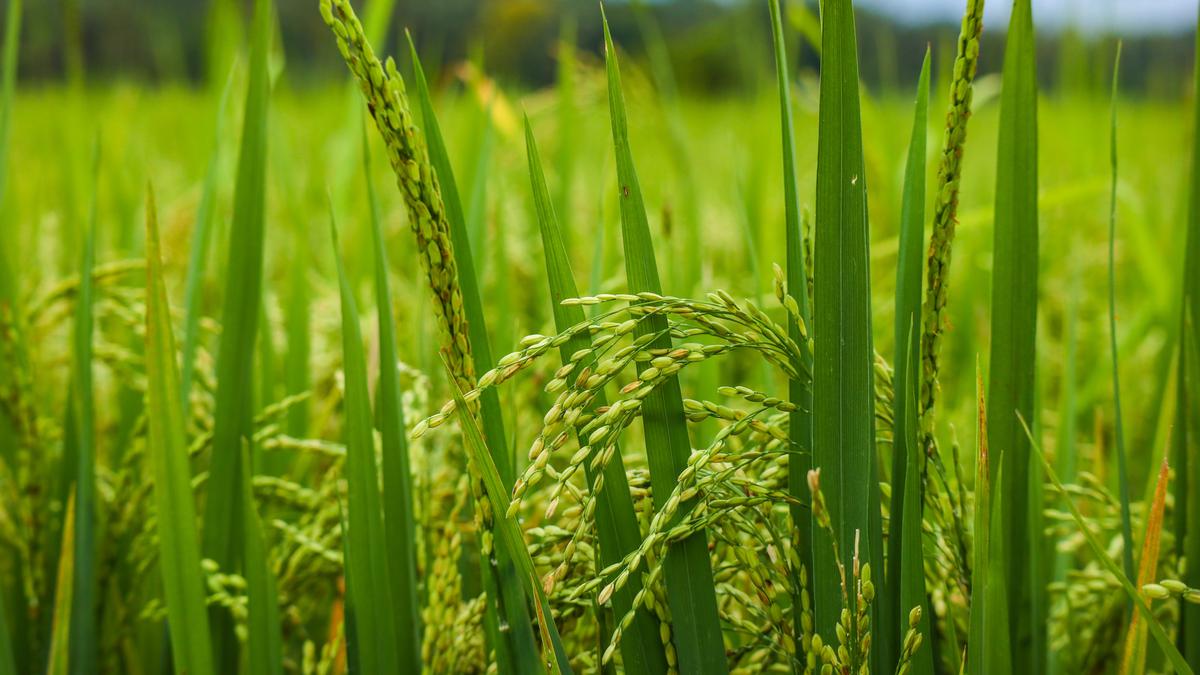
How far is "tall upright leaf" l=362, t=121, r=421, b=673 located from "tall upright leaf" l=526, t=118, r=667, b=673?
132 millimetres

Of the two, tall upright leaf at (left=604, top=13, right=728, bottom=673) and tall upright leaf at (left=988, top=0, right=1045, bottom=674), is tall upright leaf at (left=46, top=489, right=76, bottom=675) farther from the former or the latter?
tall upright leaf at (left=988, top=0, right=1045, bottom=674)

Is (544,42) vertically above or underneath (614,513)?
above

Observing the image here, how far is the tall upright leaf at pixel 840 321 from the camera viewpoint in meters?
0.45

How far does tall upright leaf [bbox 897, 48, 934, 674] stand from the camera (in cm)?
46

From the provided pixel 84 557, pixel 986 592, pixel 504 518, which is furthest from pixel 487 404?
pixel 84 557

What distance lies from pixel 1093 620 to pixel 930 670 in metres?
0.37

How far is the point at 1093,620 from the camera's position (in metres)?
0.75

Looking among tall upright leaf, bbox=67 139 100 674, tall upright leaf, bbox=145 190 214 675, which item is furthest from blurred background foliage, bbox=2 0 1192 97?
tall upright leaf, bbox=67 139 100 674

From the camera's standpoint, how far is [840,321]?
452mm

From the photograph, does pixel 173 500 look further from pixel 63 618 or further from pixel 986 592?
pixel 986 592

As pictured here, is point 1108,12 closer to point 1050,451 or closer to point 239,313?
point 1050,451

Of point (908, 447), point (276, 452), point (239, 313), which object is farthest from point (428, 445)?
point (908, 447)

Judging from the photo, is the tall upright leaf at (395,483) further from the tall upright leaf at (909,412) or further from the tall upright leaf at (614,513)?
the tall upright leaf at (909,412)

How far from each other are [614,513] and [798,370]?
0.14 metres
